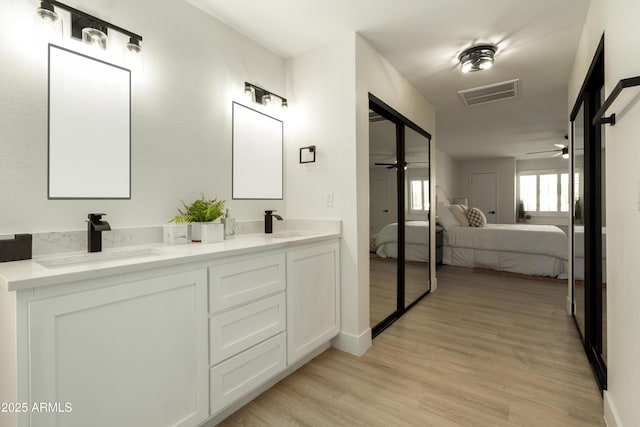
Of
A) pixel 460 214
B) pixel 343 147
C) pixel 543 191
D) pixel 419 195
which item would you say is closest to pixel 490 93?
pixel 419 195

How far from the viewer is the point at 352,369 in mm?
2115

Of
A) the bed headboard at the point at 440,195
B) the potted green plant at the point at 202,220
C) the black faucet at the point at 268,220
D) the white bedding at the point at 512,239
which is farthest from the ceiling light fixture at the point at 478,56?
the bed headboard at the point at 440,195

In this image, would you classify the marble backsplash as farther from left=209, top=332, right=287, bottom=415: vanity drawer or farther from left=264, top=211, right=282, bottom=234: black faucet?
left=209, top=332, right=287, bottom=415: vanity drawer

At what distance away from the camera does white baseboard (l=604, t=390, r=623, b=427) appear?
1.41 meters

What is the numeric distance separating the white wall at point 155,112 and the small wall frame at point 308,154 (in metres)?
0.45

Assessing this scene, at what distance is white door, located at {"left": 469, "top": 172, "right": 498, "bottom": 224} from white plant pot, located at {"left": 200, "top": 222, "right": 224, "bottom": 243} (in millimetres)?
8927

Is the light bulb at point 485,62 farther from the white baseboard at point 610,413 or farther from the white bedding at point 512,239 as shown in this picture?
the white bedding at point 512,239

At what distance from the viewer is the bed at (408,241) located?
2.94m

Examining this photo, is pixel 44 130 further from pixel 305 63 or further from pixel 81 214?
pixel 305 63

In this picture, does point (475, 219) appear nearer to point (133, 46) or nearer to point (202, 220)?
point (202, 220)

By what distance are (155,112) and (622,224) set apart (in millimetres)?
2445

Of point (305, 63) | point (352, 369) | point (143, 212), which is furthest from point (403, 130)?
point (143, 212)

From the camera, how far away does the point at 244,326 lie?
5.37 ft

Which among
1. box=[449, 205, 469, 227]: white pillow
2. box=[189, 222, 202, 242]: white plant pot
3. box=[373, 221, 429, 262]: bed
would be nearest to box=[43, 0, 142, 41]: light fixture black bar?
box=[189, 222, 202, 242]: white plant pot
